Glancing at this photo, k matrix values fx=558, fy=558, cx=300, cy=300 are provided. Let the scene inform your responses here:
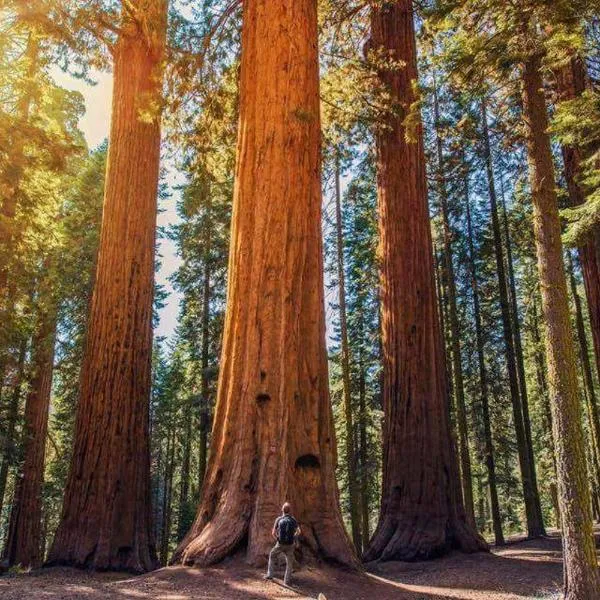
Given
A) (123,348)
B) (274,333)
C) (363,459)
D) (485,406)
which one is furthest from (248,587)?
(363,459)

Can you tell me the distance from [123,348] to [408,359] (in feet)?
17.1

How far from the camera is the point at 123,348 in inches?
376

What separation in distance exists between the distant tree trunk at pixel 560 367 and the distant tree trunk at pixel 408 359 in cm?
234

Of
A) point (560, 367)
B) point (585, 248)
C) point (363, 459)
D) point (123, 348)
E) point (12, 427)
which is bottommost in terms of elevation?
point (363, 459)

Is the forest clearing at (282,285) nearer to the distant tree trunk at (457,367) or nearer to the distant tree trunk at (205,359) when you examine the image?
the distant tree trunk at (457,367)

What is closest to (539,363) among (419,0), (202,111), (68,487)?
(419,0)

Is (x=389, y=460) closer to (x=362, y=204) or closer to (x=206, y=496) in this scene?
(x=206, y=496)

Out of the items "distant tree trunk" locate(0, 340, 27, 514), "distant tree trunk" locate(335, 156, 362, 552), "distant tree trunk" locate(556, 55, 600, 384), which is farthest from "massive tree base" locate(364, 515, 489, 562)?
"distant tree trunk" locate(0, 340, 27, 514)

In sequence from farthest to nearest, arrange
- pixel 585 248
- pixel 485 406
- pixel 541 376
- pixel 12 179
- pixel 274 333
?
1. pixel 541 376
2. pixel 485 406
3. pixel 585 248
4. pixel 12 179
5. pixel 274 333

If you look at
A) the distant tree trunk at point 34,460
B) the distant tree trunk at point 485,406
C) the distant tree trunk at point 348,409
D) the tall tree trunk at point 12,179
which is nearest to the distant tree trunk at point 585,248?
the distant tree trunk at point 485,406

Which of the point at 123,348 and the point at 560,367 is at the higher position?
the point at 123,348

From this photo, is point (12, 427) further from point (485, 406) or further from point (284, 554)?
point (485, 406)

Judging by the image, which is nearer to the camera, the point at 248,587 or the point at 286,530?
the point at 248,587

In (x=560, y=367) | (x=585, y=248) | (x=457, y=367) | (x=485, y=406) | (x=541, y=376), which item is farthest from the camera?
(x=541, y=376)
